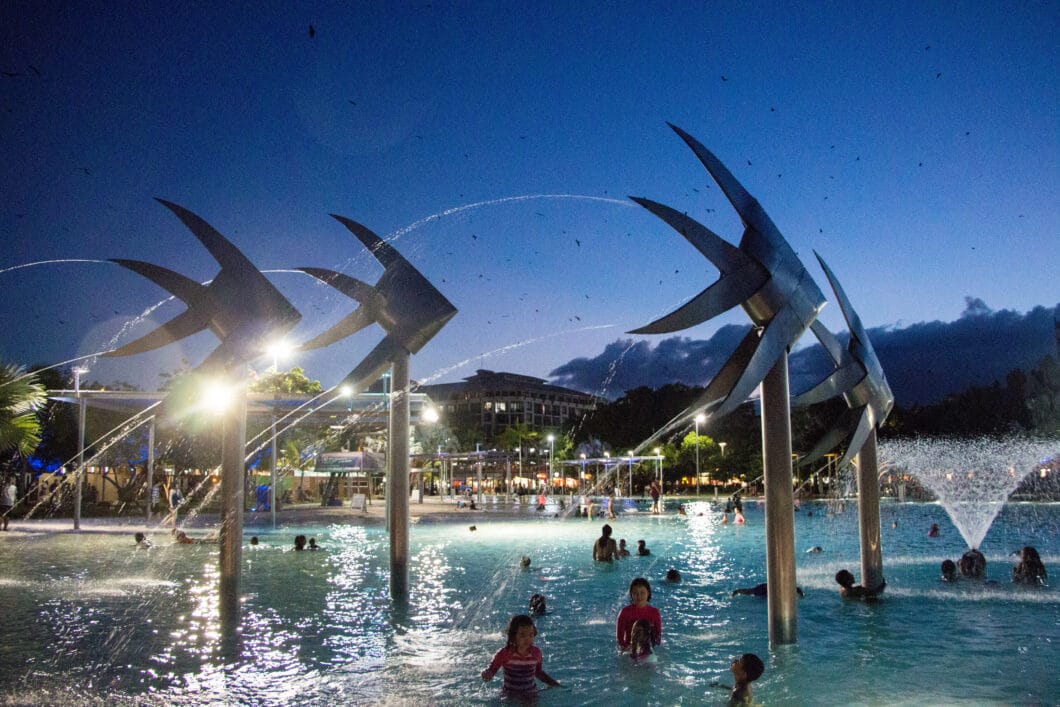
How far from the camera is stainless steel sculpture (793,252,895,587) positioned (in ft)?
34.7

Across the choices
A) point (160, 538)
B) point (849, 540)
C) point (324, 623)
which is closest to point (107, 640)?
point (324, 623)

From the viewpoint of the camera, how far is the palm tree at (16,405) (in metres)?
24.6

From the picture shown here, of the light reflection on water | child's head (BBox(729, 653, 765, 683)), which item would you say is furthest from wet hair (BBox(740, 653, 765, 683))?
the light reflection on water

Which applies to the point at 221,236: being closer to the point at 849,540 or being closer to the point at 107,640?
the point at 107,640

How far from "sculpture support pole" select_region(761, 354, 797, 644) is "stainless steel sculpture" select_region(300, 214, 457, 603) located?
17.9 feet

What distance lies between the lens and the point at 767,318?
8984mm

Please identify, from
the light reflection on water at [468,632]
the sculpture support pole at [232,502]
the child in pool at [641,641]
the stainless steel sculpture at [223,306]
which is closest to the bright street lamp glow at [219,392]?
the sculpture support pole at [232,502]

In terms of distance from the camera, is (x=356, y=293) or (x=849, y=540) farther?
(x=849, y=540)

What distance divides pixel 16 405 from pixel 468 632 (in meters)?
20.3

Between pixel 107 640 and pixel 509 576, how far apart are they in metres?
8.99

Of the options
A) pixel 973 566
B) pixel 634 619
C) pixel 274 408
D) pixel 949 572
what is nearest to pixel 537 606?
pixel 634 619

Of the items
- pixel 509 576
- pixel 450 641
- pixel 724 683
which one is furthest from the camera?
pixel 509 576

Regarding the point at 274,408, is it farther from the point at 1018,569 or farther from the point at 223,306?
the point at 1018,569

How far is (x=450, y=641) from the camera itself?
35.6 feet
